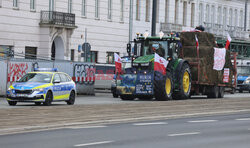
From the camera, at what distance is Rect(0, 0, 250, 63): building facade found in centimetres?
4956

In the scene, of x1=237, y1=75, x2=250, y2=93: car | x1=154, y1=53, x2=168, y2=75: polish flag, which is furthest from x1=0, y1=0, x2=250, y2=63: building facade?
x1=154, y1=53, x2=168, y2=75: polish flag

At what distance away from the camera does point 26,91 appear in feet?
88.3

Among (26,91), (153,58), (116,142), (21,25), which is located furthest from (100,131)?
(21,25)

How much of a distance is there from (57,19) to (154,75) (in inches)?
798

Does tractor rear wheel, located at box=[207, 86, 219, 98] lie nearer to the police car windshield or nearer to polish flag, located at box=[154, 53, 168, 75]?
polish flag, located at box=[154, 53, 168, 75]

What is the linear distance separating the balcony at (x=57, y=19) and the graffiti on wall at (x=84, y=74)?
10.3 metres

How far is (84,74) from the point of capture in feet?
135

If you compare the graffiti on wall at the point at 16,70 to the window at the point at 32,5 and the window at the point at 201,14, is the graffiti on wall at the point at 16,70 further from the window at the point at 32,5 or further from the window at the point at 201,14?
the window at the point at 201,14

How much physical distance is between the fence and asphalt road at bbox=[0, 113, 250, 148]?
55.4 feet

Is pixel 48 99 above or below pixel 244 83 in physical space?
below

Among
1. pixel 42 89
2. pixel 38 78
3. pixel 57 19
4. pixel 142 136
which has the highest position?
pixel 57 19

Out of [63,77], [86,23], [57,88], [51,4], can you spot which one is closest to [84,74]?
[63,77]

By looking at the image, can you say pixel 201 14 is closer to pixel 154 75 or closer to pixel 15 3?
pixel 15 3

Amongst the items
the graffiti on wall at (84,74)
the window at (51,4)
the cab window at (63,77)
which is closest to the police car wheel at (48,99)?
the cab window at (63,77)
